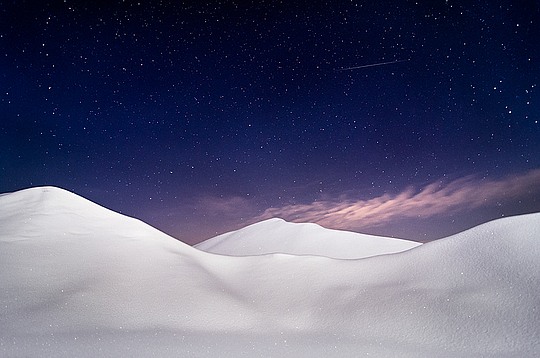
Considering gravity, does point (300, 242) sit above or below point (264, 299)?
Answer: above

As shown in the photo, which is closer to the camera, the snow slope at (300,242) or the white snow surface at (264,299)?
the white snow surface at (264,299)

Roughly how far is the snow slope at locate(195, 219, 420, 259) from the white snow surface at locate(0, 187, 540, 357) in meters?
12.5

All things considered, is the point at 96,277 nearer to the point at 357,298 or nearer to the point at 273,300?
the point at 273,300

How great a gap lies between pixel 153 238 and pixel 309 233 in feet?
50.0

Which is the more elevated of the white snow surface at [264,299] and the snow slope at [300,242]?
the snow slope at [300,242]

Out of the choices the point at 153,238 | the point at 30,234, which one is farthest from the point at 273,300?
the point at 30,234

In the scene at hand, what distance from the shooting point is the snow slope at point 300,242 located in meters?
22.6

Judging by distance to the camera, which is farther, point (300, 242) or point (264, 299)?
point (300, 242)

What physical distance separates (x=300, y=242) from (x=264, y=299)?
1639 centimetres

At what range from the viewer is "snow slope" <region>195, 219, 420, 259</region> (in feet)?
74.0

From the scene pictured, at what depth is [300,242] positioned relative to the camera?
24188mm

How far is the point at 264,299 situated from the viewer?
7.99 metres

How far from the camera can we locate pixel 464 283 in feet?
23.2

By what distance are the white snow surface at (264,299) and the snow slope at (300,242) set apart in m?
12.5
